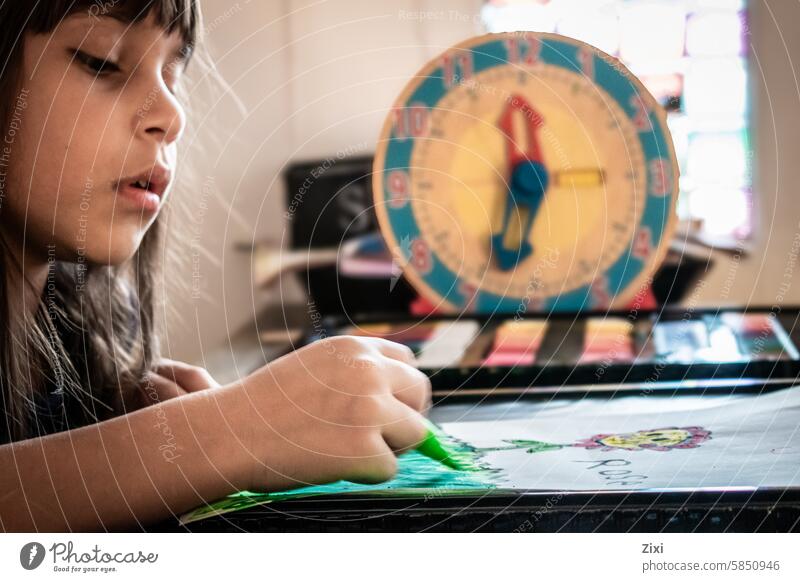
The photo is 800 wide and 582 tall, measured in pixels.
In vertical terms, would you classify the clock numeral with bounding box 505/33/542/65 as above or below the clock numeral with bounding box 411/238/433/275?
above

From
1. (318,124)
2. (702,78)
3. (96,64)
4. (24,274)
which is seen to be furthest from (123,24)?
(702,78)

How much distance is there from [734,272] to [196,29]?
206 cm

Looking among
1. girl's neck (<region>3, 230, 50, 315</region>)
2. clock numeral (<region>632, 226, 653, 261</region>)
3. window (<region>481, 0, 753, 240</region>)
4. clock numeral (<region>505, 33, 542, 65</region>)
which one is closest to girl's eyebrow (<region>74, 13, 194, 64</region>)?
girl's neck (<region>3, 230, 50, 315</region>)

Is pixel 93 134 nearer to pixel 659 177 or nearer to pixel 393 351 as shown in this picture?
pixel 393 351

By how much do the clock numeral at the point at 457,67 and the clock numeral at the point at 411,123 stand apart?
3cm

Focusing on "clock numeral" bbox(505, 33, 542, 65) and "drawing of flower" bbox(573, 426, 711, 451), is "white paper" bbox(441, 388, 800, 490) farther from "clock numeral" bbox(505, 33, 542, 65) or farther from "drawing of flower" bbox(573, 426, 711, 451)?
"clock numeral" bbox(505, 33, 542, 65)

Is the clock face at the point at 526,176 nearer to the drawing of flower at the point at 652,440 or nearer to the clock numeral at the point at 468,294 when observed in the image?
the clock numeral at the point at 468,294

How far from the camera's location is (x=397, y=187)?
2.25ft

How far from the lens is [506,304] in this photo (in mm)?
768

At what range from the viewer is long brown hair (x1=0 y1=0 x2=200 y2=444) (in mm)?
488

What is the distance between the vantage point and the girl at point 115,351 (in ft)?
1.30

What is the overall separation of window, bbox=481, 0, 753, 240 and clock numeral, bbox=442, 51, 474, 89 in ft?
5.83

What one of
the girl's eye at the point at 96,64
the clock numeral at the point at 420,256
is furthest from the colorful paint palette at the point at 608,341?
the girl's eye at the point at 96,64
